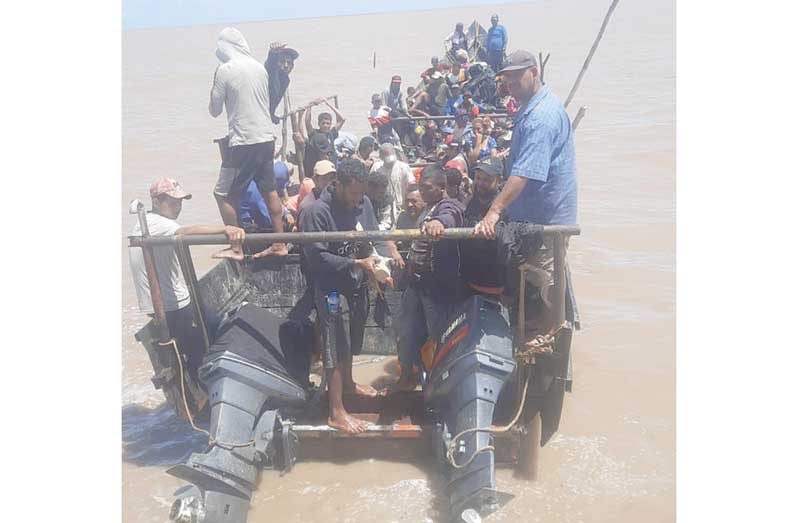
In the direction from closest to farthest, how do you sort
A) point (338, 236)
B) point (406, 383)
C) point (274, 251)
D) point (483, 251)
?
point (338, 236) < point (483, 251) < point (406, 383) < point (274, 251)

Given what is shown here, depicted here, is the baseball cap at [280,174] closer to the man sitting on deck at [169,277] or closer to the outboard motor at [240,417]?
the man sitting on deck at [169,277]

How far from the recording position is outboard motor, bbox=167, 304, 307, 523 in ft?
11.1

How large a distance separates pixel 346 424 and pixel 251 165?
2.32 metres

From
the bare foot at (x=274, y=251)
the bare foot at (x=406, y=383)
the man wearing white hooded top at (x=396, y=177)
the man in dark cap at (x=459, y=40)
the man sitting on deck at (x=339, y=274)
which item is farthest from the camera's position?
the man in dark cap at (x=459, y=40)

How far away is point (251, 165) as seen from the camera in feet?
17.4

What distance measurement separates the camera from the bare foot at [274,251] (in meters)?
5.51

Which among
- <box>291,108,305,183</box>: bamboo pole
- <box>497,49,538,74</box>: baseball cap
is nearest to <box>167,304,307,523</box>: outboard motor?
<box>497,49,538,74</box>: baseball cap

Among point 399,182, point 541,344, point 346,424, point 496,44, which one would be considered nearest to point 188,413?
point 346,424

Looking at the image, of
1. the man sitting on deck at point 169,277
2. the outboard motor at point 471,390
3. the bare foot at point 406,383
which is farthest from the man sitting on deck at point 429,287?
the man sitting on deck at point 169,277

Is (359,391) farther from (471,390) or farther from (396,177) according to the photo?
(396,177)

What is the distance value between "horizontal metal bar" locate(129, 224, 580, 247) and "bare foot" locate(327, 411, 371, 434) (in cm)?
117

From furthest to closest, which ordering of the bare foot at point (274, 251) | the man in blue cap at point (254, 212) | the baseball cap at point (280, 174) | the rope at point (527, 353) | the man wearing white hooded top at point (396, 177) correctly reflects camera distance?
the man wearing white hooded top at point (396, 177) → the baseball cap at point (280, 174) → the man in blue cap at point (254, 212) → the bare foot at point (274, 251) → the rope at point (527, 353)

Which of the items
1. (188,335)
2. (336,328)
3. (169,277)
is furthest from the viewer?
(188,335)

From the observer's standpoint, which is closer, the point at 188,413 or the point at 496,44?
the point at 188,413
